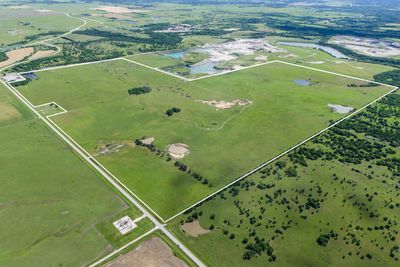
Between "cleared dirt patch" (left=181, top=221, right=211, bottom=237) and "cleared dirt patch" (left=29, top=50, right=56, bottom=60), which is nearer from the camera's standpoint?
"cleared dirt patch" (left=181, top=221, right=211, bottom=237)

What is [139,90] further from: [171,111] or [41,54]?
[41,54]

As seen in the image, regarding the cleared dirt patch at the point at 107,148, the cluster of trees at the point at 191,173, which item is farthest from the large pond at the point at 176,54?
the cluster of trees at the point at 191,173

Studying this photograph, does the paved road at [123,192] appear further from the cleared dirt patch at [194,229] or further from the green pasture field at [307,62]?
the green pasture field at [307,62]

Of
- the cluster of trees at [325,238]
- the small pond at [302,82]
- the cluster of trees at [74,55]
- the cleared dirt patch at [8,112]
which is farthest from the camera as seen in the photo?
the cluster of trees at [74,55]

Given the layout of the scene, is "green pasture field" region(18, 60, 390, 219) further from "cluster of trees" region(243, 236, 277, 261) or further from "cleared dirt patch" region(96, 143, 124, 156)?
"cluster of trees" region(243, 236, 277, 261)

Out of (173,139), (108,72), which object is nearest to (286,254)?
(173,139)

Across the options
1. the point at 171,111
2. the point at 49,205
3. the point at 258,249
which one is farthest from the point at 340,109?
the point at 49,205

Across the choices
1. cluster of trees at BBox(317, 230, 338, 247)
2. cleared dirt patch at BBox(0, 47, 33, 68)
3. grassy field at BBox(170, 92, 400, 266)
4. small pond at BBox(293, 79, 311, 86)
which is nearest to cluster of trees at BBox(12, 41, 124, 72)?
cleared dirt patch at BBox(0, 47, 33, 68)
